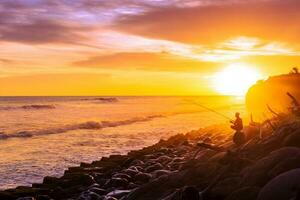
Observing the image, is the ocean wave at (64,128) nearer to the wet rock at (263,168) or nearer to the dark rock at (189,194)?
the wet rock at (263,168)

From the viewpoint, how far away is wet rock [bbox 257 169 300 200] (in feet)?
17.6

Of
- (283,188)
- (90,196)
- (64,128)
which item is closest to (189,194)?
(283,188)

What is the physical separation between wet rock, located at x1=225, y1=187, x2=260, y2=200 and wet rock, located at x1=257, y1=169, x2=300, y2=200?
0.29 metres

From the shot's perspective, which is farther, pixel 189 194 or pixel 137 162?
pixel 137 162

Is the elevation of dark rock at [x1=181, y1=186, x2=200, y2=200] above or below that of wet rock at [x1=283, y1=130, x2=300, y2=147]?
below

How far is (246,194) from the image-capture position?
5992mm

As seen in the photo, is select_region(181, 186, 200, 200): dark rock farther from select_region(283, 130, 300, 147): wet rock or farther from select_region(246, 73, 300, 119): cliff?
select_region(246, 73, 300, 119): cliff

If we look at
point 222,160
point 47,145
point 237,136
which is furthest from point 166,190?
point 47,145

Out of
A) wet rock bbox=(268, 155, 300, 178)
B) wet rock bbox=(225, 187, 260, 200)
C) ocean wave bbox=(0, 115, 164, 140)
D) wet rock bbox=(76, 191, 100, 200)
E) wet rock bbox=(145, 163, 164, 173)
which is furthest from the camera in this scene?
ocean wave bbox=(0, 115, 164, 140)

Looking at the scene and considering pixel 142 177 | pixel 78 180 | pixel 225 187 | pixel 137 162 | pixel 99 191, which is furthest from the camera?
pixel 137 162

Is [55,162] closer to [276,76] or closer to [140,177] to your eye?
[140,177]

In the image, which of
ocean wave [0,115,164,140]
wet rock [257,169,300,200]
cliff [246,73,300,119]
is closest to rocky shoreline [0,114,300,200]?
wet rock [257,169,300,200]

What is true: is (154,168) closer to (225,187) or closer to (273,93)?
(225,187)

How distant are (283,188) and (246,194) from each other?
65 cm
